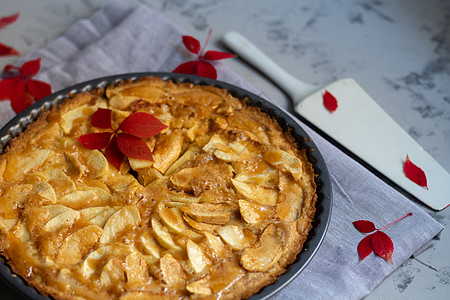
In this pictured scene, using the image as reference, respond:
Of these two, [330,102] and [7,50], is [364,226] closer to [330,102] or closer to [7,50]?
[330,102]

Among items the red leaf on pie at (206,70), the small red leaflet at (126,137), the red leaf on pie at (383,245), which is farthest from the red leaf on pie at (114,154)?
the red leaf on pie at (383,245)

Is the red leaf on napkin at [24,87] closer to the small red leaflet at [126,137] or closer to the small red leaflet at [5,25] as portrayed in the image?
the small red leaflet at [5,25]

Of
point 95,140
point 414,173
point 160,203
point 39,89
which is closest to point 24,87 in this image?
point 39,89

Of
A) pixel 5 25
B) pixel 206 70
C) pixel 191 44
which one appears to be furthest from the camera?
pixel 5 25

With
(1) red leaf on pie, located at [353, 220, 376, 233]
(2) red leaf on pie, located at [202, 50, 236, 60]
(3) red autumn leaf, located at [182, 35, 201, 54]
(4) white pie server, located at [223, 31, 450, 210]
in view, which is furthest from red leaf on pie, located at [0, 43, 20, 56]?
(1) red leaf on pie, located at [353, 220, 376, 233]

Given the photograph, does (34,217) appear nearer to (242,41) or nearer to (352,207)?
(352,207)

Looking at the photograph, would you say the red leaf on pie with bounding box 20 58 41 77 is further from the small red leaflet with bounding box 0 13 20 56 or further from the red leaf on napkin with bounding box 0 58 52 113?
the small red leaflet with bounding box 0 13 20 56

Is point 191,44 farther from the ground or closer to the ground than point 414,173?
farther from the ground
